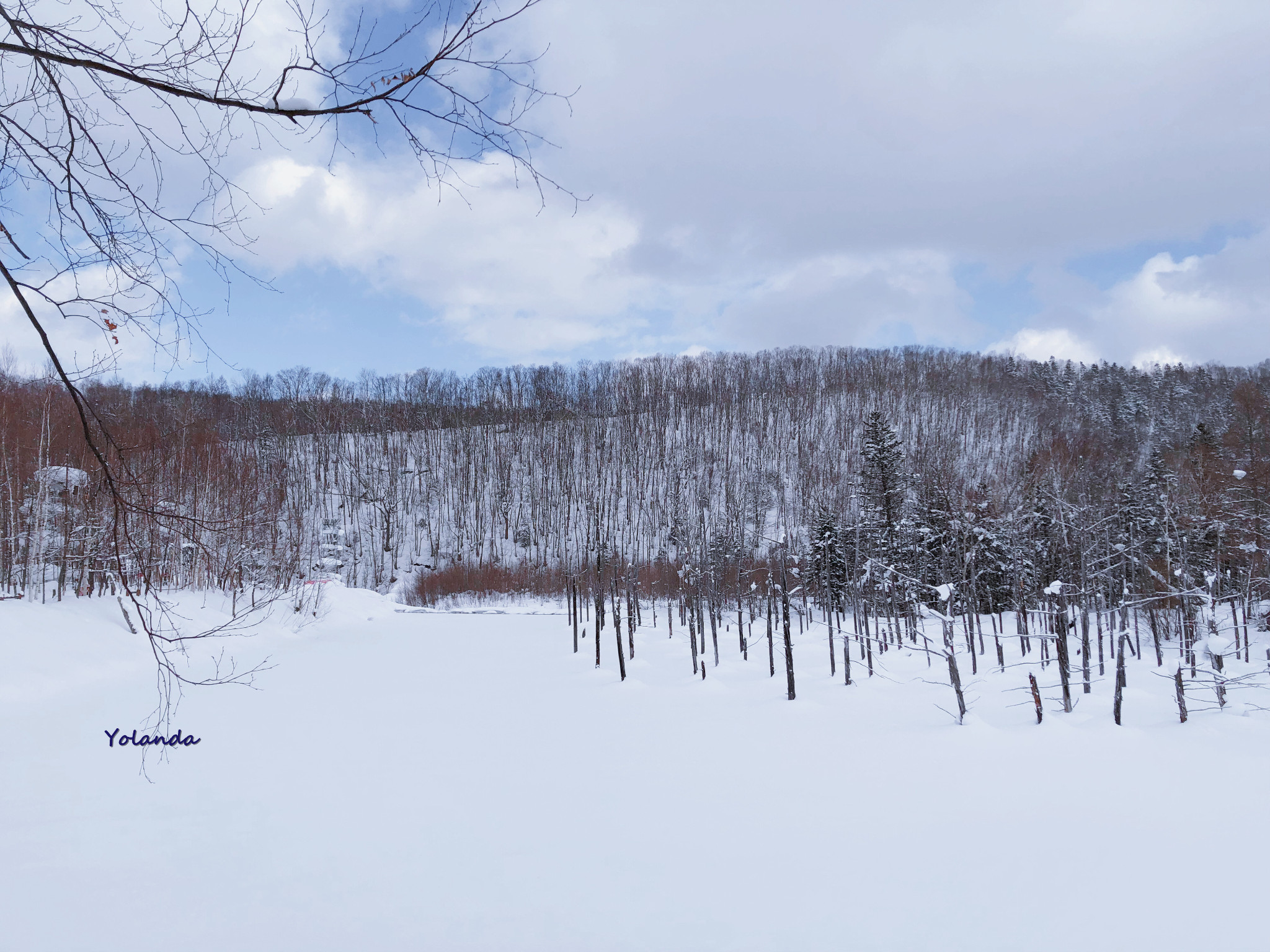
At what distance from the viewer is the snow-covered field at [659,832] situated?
4012 mm

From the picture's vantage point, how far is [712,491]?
5650cm

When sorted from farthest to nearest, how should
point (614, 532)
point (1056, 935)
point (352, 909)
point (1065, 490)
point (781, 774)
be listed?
point (614, 532) < point (1065, 490) < point (781, 774) < point (352, 909) < point (1056, 935)

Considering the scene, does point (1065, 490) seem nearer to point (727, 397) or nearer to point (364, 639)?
point (364, 639)

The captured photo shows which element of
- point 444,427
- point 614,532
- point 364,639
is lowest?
point 364,639

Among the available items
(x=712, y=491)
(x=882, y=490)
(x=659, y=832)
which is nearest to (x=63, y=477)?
(x=659, y=832)

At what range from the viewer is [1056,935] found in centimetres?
374

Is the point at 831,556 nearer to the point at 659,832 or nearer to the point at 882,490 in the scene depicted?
the point at 882,490

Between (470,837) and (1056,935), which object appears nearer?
(1056,935)

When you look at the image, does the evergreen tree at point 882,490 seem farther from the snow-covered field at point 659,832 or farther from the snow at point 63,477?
the snow at point 63,477

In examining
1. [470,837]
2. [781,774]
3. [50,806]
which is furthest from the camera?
[781,774]

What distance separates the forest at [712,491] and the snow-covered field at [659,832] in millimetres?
1773

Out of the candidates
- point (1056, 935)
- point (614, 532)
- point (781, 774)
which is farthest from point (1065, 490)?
point (614, 532)

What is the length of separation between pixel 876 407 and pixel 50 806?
70220 mm

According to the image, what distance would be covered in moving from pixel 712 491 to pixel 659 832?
51.5 meters
